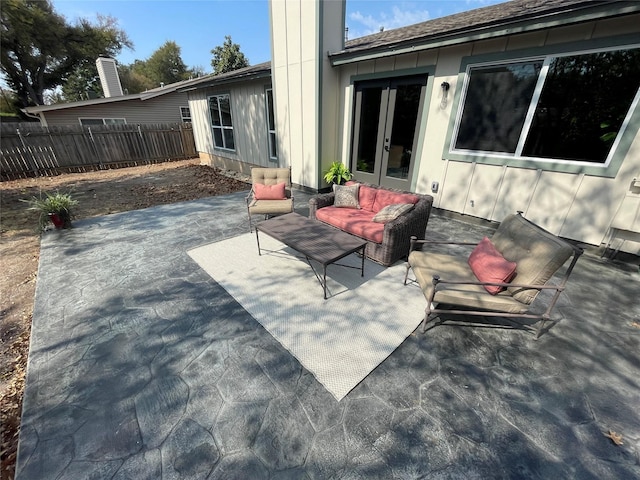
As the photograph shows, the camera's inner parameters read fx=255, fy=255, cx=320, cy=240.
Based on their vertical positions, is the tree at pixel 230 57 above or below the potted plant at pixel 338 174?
above

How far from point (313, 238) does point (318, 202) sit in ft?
4.24

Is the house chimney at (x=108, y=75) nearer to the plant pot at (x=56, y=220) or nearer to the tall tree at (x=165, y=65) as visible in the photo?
the plant pot at (x=56, y=220)

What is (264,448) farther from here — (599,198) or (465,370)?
(599,198)

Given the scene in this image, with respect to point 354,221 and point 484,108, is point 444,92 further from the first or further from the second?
point 354,221

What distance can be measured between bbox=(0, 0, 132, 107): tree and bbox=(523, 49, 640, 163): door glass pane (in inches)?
1152

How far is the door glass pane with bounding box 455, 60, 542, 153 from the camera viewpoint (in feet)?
14.0

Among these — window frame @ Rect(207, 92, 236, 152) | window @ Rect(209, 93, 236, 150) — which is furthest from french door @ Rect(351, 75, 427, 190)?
window @ Rect(209, 93, 236, 150)

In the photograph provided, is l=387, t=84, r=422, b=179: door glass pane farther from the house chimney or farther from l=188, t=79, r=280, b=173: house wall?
the house chimney

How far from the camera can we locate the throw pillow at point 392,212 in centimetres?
377

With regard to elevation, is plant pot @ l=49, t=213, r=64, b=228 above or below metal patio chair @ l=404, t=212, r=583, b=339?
below

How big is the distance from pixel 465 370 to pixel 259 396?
178 centimetres

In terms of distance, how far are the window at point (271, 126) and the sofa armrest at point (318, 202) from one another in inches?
180

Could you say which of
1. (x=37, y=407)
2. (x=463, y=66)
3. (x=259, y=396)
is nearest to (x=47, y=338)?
(x=37, y=407)

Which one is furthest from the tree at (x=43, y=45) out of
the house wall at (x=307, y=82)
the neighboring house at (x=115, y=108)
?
the house wall at (x=307, y=82)
